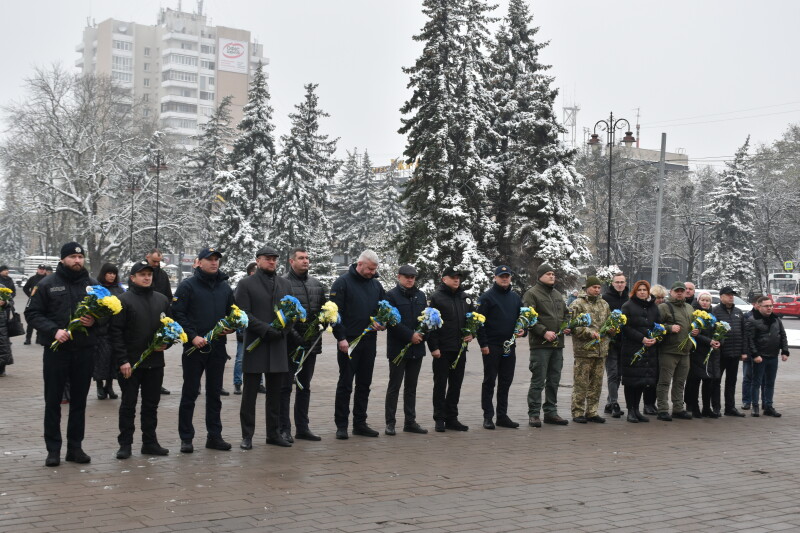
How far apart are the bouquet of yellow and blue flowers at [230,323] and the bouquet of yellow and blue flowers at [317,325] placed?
3.21 feet

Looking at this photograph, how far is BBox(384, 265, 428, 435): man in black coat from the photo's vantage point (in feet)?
36.1

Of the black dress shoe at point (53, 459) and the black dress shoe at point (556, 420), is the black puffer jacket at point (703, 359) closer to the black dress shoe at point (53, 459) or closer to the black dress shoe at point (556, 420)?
the black dress shoe at point (556, 420)

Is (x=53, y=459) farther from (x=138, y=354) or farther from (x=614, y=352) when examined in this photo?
(x=614, y=352)

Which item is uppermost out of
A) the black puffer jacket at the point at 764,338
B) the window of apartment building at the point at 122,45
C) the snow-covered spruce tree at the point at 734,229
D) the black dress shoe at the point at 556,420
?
the window of apartment building at the point at 122,45

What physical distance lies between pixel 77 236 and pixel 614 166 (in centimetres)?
3802

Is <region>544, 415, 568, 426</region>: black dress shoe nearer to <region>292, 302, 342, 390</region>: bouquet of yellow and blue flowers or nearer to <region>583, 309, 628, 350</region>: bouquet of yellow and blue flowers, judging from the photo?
<region>583, 309, 628, 350</region>: bouquet of yellow and blue flowers

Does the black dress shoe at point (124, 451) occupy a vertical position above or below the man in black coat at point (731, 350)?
below

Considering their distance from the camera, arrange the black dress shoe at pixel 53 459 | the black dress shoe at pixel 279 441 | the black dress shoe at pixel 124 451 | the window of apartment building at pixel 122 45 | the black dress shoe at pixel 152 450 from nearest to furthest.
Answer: the black dress shoe at pixel 53 459 < the black dress shoe at pixel 124 451 < the black dress shoe at pixel 152 450 < the black dress shoe at pixel 279 441 < the window of apartment building at pixel 122 45

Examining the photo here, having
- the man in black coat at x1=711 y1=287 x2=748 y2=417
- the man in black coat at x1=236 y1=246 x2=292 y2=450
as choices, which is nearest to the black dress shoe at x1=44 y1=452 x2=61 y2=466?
the man in black coat at x1=236 y1=246 x2=292 y2=450

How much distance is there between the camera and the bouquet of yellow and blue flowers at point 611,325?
12305 mm

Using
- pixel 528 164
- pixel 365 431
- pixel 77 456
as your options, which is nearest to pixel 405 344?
pixel 365 431

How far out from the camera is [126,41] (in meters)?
167

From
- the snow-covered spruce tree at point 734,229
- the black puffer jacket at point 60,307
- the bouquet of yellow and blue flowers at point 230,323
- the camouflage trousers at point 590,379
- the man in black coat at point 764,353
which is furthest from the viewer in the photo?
the snow-covered spruce tree at point 734,229

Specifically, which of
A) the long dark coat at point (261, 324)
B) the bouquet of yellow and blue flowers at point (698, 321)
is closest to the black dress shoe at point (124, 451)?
the long dark coat at point (261, 324)
